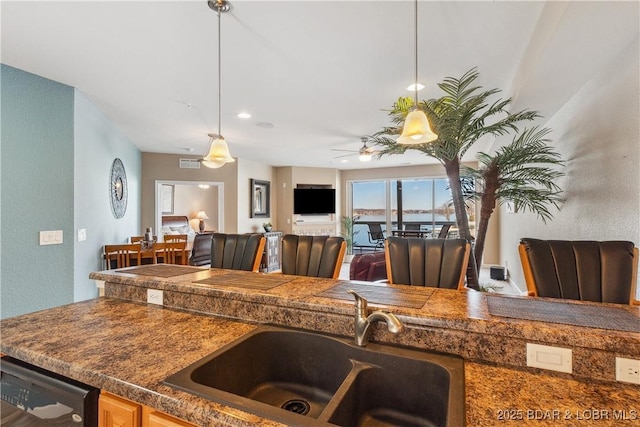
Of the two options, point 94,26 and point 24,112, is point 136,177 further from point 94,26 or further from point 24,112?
point 94,26

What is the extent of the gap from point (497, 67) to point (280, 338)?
2.67 m

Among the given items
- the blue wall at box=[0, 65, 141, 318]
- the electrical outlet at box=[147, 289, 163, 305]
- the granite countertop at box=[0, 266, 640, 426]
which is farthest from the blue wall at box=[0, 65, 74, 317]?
the electrical outlet at box=[147, 289, 163, 305]

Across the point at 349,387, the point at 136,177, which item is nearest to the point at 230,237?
the point at 349,387

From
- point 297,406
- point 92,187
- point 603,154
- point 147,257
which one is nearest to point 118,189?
point 92,187

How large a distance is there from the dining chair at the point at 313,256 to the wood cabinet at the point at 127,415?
58.9 inches

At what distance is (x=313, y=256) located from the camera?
2340 millimetres

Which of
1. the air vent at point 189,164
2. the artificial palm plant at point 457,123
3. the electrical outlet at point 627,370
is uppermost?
the air vent at point 189,164

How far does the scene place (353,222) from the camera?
26.8 ft

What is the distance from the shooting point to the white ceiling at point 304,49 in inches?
70.0

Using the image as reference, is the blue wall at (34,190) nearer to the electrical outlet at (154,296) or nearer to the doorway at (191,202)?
the electrical outlet at (154,296)

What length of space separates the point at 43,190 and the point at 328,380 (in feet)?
10.0

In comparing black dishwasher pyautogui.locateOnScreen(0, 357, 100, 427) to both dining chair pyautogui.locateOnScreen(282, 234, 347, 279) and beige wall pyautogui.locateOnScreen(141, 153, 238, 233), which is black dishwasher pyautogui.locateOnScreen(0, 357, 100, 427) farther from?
beige wall pyautogui.locateOnScreen(141, 153, 238, 233)

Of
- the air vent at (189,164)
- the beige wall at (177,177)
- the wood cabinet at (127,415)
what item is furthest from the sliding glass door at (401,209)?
the wood cabinet at (127,415)

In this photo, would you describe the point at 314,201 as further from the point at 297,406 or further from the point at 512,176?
the point at 297,406
